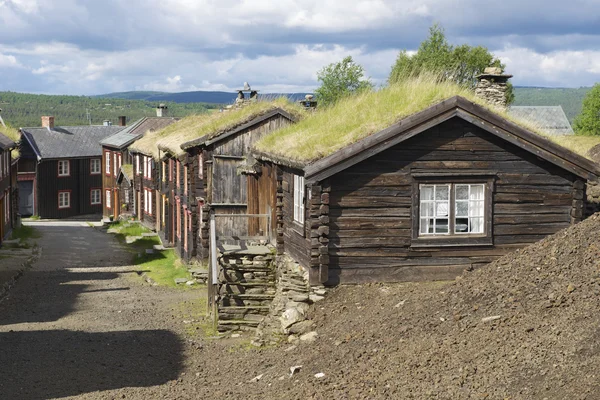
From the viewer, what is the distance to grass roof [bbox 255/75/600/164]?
16391mm

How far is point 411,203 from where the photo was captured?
16422mm

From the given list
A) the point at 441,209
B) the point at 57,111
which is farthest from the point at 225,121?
the point at 57,111

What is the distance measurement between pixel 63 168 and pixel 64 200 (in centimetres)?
237

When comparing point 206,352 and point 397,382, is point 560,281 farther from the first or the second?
point 206,352

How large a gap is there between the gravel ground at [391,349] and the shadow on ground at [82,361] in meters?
0.03

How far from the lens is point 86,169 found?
6069cm

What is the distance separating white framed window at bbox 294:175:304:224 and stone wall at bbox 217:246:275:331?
234cm

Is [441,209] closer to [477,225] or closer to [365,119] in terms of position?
[477,225]

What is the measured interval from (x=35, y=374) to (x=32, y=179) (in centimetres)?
4478

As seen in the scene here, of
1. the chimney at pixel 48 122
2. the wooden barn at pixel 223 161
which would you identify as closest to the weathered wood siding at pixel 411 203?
the wooden barn at pixel 223 161

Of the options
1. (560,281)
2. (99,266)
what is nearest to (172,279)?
(99,266)

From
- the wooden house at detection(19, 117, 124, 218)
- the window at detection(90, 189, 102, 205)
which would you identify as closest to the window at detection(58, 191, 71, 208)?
the wooden house at detection(19, 117, 124, 218)

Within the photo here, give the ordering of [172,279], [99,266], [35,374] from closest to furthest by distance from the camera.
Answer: [35,374] < [172,279] < [99,266]

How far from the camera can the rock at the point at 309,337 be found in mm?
14828
